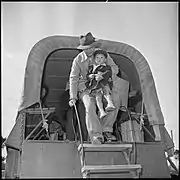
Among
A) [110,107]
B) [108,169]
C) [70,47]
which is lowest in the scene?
[108,169]

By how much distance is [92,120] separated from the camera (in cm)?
323

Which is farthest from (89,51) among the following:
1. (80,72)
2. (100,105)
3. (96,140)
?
(96,140)

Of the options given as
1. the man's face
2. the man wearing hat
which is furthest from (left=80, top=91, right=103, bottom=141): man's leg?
the man's face

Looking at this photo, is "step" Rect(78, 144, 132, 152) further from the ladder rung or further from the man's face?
the man's face

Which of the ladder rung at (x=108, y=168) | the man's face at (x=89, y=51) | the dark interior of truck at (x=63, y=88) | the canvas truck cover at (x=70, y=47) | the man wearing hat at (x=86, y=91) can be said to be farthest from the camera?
the dark interior of truck at (x=63, y=88)

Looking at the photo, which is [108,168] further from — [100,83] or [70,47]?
[70,47]

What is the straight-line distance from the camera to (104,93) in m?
3.47

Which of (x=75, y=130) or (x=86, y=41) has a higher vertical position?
(x=86, y=41)

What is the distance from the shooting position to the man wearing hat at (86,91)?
3.19 metres

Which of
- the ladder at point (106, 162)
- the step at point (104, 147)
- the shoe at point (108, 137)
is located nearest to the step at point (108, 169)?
the ladder at point (106, 162)

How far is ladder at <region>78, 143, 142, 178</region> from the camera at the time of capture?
2701mm

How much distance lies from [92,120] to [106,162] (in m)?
0.50

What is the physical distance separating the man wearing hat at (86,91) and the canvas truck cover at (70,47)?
0.33m

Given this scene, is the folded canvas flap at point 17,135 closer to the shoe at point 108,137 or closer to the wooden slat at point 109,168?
the shoe at point 108,137
